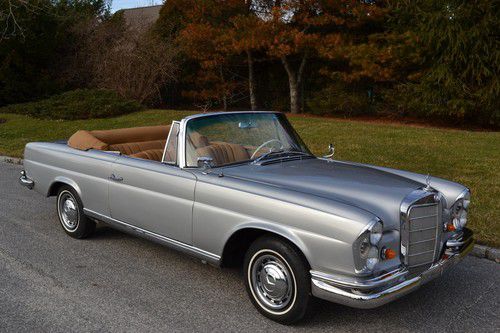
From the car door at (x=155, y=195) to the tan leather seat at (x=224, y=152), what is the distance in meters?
0.28

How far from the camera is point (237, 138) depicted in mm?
4723

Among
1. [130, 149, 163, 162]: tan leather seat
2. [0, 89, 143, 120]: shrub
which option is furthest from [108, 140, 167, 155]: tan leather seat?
[0, 89, 143, 120]: shrub

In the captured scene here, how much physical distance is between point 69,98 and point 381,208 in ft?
61.9

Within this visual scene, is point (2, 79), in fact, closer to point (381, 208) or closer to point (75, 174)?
point (75, 174)

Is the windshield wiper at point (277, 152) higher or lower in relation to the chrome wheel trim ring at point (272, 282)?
higher

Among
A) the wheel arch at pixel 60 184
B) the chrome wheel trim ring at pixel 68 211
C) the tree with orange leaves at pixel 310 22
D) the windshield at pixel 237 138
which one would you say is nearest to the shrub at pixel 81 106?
the tree with orange leaves at pixel 310 22

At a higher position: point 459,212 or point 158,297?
point 459,212

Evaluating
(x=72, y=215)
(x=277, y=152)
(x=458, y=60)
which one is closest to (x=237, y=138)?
(x=277, y=152)

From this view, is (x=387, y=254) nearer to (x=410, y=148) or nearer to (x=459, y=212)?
(x=459, y=212)

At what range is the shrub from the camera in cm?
1891

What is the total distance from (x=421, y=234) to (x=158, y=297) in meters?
2.11

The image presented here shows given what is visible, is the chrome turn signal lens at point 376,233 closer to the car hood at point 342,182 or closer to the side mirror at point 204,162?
the car hood at point 342,182

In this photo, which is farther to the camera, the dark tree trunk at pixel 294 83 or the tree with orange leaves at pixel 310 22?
the dark tree trunk at pixel 294 83

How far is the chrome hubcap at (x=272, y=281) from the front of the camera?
3623 mm
